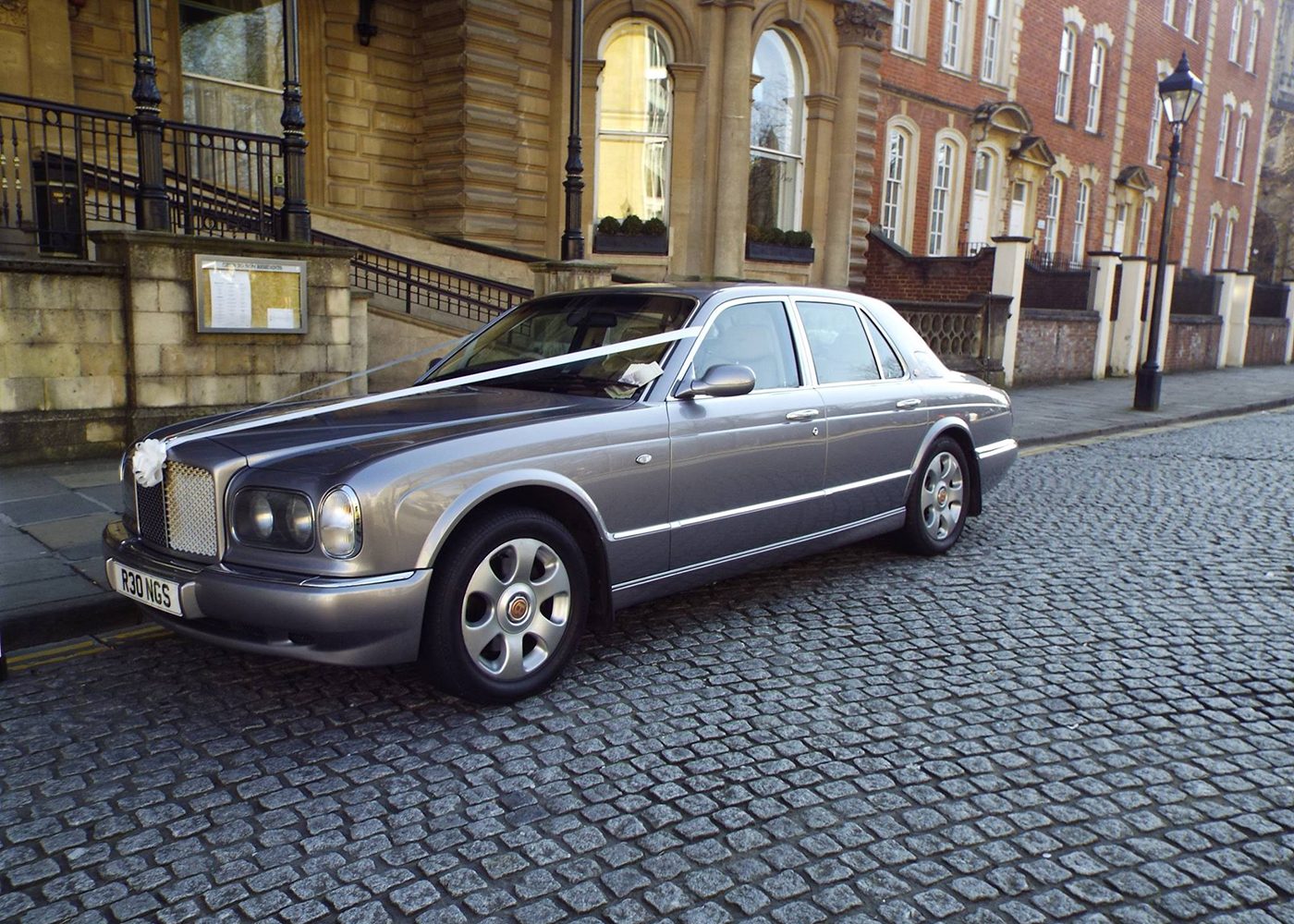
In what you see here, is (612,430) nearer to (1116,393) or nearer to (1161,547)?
(1161,547)

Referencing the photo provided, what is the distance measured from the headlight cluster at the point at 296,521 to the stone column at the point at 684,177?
14039mm

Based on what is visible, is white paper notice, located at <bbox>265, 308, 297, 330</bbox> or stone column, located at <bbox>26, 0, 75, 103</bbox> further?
stone column, located at <bbox>26, 0, 75, 103</bbox>

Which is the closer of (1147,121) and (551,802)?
(551,802)

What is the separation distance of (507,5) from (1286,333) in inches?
971

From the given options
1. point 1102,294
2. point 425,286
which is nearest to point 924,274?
point 1102,294

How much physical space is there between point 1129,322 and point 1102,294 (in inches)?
49.2

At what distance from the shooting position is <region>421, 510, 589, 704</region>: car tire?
12.5 feet

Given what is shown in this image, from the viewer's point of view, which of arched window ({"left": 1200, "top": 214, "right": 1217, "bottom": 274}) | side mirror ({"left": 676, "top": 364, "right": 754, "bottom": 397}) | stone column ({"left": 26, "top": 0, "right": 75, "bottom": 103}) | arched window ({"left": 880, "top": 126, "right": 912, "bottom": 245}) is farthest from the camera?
arched window ({"left": 1200, "top": 214, "right": 1217, "bottom": 274})

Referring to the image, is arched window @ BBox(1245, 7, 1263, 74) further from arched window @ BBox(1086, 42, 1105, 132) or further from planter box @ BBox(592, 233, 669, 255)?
planter box @ BBox(592, 233, 669, 255)

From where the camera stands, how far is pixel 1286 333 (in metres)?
29.2

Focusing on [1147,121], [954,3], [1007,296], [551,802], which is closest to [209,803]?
[551,802]

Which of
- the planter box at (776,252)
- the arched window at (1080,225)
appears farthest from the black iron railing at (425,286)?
the arched window at (1080,225)

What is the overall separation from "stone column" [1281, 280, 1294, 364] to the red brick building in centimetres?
489

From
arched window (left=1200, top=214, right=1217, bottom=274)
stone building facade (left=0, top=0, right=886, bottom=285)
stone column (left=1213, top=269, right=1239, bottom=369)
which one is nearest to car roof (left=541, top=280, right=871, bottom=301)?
stone building facade (left=0, top=0, right=886, bottom=285)
